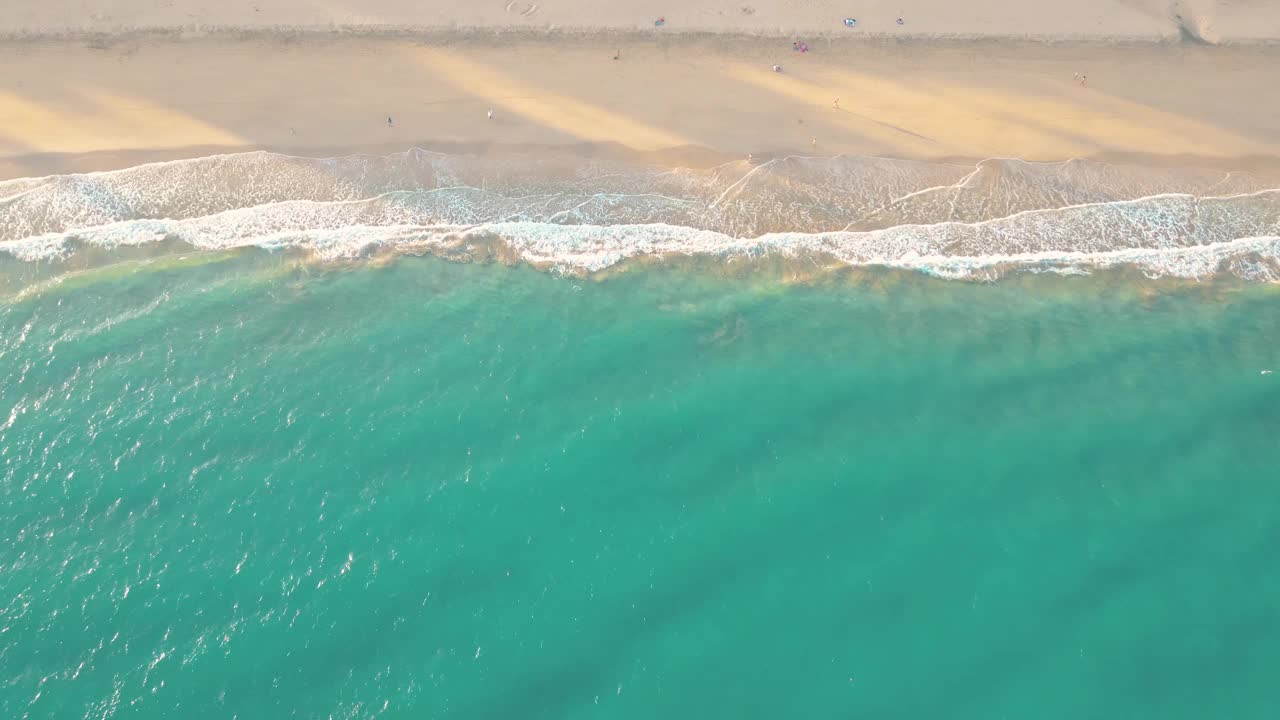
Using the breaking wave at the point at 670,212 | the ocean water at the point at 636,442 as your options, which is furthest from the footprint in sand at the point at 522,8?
the ocean water at the point at 636,442

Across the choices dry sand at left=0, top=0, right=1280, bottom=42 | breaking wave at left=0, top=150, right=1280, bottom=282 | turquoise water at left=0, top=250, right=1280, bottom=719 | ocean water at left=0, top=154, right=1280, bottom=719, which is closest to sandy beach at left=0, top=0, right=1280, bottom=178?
dry sand at left=0, top=0, right=1280, bottom=42

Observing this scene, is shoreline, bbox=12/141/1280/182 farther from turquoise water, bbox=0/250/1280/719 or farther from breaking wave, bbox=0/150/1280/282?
turquoise water, bbox=0/250/1280/719

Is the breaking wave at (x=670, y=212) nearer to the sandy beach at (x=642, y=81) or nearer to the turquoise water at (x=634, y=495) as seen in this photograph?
the sandy beach at (x=642, y=81)

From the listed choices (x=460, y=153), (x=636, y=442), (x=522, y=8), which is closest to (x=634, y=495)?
(x=636, y=442)

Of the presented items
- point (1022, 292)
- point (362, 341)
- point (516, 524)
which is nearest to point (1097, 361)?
point (1022, 292)

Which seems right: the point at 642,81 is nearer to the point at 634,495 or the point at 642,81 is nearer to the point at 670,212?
the point at 670,212

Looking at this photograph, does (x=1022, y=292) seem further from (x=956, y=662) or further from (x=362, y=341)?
(x=362, y=341)
